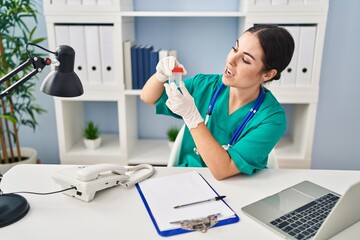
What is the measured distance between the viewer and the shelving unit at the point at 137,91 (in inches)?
78.5

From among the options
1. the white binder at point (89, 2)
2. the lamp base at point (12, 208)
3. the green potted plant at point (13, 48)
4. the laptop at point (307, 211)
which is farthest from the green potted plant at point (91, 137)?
the laptop at point (307, 211)

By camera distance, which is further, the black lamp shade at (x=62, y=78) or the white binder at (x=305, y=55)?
the white binder at (x=305, y=55)

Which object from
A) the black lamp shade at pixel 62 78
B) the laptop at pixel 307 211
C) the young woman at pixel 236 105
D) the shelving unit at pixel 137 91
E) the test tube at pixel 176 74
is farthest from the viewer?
the shelving unit at pixel 137 91

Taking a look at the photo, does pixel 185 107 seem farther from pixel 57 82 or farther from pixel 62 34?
pixel 62 34

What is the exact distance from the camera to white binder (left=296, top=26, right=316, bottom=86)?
202cm

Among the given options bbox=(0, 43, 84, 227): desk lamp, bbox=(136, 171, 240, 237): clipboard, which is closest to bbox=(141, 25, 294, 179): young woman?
bbox=(136, 171, 240, 237): clipboard

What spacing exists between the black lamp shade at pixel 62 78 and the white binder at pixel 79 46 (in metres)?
1.18

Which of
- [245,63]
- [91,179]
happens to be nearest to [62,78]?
[91,179]

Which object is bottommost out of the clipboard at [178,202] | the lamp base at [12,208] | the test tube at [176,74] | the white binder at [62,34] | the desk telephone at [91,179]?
the clipboard at [178,202]

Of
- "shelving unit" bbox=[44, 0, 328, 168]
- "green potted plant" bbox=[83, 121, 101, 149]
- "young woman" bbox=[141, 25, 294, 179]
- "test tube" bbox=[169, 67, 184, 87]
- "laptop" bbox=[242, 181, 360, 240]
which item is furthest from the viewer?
"green potted plant" bbox=[83, 121, 101, 149]

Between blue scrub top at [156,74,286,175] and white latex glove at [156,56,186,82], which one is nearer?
blue scrub top at [156,74,286,175]

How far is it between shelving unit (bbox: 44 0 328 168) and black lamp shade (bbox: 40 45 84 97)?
1157mm

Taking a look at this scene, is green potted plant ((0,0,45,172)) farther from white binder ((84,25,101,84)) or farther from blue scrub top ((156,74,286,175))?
blue scrub top ((156,74,286,175))

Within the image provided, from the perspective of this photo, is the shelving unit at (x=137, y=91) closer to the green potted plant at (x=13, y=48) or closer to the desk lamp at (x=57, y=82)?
the green potted plant at (x=13, y=48)
